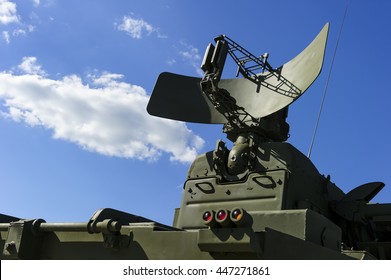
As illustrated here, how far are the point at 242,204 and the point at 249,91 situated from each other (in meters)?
3.27

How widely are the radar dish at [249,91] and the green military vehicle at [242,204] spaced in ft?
0.09

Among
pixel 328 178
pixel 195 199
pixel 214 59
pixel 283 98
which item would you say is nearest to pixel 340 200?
pixel 328 178

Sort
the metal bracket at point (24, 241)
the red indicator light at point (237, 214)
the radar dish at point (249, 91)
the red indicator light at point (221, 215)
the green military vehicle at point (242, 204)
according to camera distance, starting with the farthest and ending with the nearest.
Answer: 1. the radar dish at point (249, 91)
2. the metal bracket at point (24, 241)
3. the green military vehicle at point (242, 204)
4. the red indicator light at point (221, 215)
5. the red indicator light at point (237, 214)

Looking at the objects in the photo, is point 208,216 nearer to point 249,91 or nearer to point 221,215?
point 221,215

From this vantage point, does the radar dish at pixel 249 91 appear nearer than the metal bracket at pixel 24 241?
No

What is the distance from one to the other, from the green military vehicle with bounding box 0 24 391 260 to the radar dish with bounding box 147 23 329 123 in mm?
27

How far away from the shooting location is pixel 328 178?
9.42 m

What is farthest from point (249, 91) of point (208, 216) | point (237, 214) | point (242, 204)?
point (237, 214)

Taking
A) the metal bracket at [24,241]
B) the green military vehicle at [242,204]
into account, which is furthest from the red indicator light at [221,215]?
the metal bracket at [24,241]

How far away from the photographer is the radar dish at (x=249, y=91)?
356 inches

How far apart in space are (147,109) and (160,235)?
6468 mm

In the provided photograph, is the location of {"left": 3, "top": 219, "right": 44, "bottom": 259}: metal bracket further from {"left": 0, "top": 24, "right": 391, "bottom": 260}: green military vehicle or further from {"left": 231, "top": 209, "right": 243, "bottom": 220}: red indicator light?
{"left": 231, "top": 209, "right": 243, "bottom": 220}: red indicator light

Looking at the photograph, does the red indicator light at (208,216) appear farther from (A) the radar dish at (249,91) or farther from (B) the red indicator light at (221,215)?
(A) the radar dish at (249,91)
